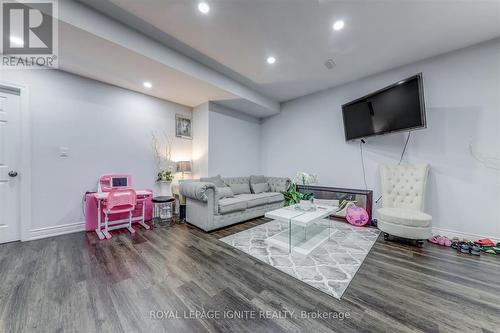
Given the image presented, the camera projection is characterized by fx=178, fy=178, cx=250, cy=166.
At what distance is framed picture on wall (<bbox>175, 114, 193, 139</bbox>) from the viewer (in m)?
4.40

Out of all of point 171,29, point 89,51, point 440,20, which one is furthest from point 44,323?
point 440,20

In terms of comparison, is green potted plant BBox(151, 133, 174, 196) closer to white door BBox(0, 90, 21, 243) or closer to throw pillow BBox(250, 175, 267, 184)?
white door BBox(0, 90, 21, 243)

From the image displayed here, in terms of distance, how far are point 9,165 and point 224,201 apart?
3.27m

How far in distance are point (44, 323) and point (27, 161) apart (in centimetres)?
262

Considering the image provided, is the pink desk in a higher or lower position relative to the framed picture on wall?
lower

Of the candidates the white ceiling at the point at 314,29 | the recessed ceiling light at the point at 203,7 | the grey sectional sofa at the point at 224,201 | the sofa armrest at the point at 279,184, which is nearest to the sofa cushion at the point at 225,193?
the grey sectional sofa at the point at 224,201

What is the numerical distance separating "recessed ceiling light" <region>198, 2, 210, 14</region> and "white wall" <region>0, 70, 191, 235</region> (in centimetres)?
252

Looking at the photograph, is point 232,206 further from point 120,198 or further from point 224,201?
point 120,198

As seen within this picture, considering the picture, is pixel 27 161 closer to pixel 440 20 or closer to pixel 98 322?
pixel 98 322

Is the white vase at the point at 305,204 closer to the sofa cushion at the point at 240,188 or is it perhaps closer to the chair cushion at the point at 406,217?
the chair cushion at the point at 406,217

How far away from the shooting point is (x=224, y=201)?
3.49 metres

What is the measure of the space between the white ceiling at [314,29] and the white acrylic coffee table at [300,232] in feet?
8.36

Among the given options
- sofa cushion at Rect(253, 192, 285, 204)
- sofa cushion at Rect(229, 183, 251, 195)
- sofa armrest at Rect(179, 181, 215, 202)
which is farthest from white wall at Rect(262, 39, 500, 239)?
sofa armrest at Rect(179, 181, 215, 202)

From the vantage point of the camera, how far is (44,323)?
1302mm
